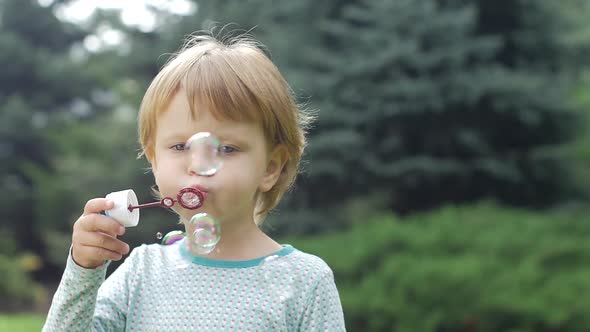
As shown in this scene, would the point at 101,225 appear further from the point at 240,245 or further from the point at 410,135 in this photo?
the point at 410,135

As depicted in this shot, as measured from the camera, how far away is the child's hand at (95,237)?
1.59 metres

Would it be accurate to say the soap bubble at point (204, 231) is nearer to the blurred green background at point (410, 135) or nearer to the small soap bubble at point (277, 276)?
the small soap bubble at point (277, 276)

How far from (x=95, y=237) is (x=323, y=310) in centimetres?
49

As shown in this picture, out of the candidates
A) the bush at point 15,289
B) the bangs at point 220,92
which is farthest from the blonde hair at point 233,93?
the bush at point 15,289

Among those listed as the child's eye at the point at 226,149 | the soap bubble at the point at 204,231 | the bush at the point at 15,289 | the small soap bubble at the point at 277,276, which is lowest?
the small soap bubble at the point at 277,276

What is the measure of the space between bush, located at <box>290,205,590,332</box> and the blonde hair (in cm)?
332

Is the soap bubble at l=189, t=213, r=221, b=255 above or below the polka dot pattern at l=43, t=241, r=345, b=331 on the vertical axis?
above

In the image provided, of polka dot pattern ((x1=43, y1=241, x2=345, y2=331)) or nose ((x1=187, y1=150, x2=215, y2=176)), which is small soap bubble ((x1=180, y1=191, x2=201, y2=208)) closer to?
nose ((x1=187, y1=150, x2=215, y2=176))

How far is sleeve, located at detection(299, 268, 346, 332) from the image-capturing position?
1.69 metres

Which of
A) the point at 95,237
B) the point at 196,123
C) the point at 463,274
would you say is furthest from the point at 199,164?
the point at 463,274

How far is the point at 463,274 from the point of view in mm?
5098

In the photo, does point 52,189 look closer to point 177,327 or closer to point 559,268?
point 559,268

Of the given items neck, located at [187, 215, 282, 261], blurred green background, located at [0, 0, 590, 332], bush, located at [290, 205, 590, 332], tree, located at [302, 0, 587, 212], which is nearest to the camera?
neck, located at [187, 215, 282, 261]

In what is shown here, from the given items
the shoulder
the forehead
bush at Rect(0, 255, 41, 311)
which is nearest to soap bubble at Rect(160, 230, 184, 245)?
the shoulder
